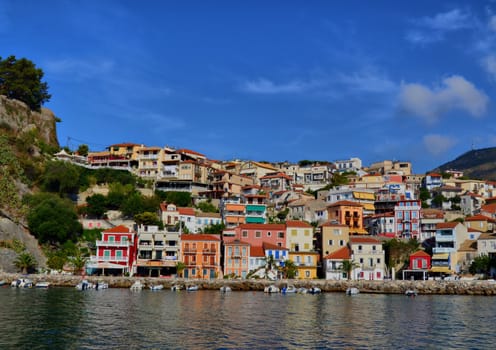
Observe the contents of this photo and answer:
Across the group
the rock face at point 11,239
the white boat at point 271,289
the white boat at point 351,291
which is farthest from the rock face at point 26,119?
the white boat at point 351,291

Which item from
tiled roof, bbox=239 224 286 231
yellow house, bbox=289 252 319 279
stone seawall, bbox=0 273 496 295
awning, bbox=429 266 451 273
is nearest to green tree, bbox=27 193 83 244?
stone seawall, bbox=0 273 496 295

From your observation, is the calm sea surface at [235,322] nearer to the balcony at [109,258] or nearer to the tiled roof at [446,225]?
the balcony at [109,258]

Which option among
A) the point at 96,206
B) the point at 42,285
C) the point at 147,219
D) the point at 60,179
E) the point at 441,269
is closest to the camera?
the point at 42,285

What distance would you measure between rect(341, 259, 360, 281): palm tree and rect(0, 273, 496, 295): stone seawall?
3.88 meters

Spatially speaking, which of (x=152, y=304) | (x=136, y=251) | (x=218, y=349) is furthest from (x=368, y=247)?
(x=218, y=349)

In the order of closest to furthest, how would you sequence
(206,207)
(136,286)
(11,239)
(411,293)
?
(411,293)
(136,286)
(11,239)
(206,207)

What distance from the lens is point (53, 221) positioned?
233 feet

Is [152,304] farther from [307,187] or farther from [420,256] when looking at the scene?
[307,187]

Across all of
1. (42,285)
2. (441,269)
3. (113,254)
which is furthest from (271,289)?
(42,285)

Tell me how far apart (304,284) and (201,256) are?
13728 millimetres

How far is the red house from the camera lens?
68.1 metres

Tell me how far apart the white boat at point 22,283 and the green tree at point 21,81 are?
1875 inches

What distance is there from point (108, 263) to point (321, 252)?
2877 centimetres

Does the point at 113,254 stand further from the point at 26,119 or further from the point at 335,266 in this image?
the point at 26,119
